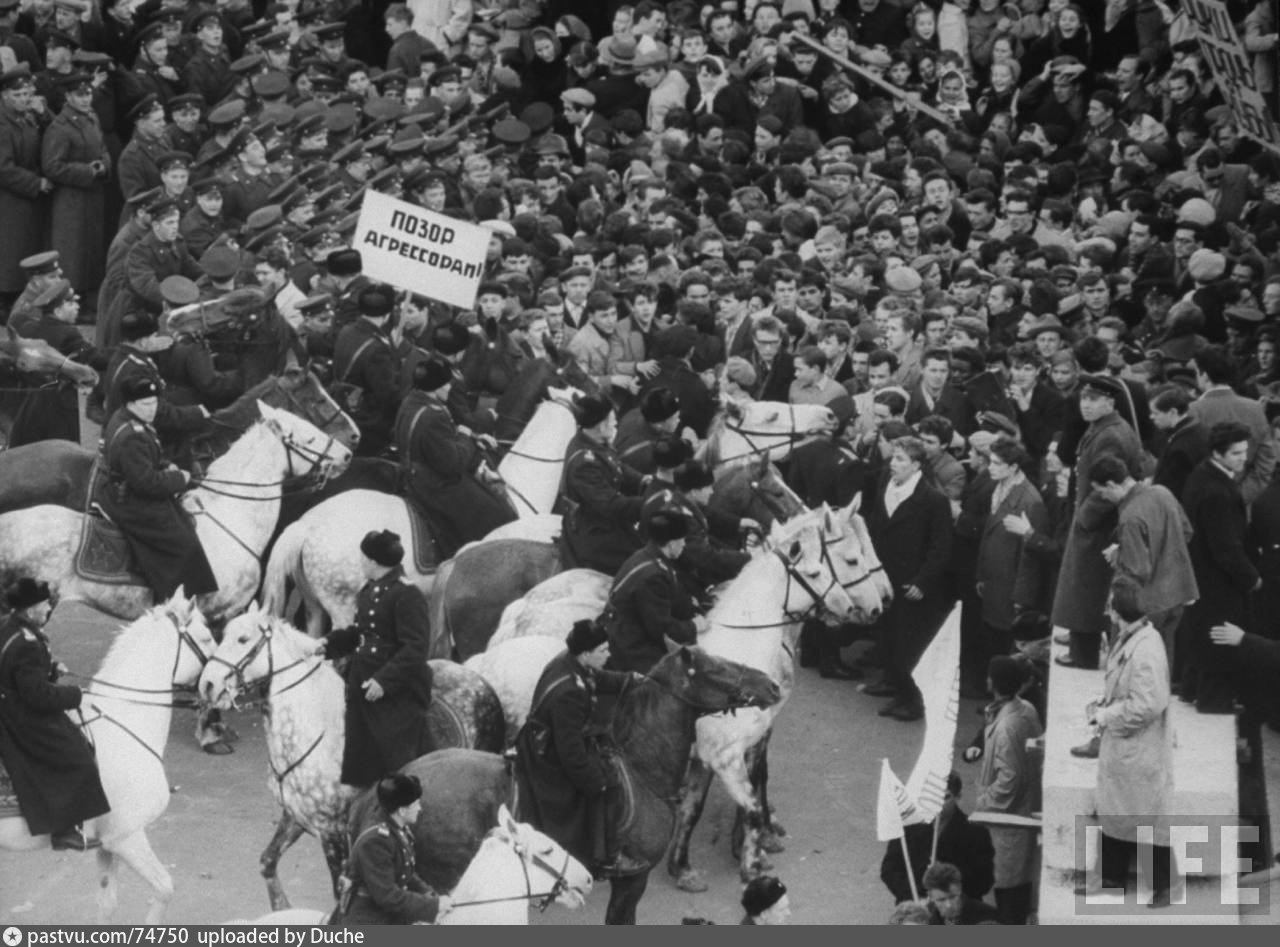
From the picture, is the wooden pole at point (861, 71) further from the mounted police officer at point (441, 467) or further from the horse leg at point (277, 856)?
the horse leg at point (277, 856)

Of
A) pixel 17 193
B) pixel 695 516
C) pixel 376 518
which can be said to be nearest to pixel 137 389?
pixel 376 518

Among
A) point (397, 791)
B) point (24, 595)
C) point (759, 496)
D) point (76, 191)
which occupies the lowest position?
point (397, 791)

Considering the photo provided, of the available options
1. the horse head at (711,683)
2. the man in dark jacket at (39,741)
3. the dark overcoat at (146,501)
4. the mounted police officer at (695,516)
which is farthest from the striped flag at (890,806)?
the dark overcoat at (146,501)

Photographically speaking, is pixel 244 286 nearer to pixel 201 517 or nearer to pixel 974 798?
pixel 201 517

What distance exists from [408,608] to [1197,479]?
4.77 meters

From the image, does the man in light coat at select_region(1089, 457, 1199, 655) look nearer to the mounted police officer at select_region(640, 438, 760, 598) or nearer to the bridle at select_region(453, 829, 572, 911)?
the mounted police officer at select_region(640, 438, 760, 598)

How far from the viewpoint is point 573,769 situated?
44.4ft

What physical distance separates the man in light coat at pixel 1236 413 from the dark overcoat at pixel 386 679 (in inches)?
219

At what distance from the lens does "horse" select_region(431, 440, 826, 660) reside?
53.1 feet

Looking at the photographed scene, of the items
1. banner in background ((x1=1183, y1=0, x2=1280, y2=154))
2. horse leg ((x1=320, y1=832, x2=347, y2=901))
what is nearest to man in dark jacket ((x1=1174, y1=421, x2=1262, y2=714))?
banner in background ((x1=1183, y1=0, x2=1280, y2=154))

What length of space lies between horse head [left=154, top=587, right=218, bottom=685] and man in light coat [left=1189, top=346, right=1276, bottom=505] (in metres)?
6.47

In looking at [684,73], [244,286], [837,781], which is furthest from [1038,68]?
[837,781]

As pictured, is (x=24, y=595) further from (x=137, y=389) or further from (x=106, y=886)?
(x=137, y=389)

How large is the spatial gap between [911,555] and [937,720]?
11.8 ft
